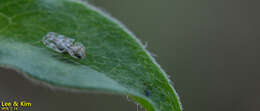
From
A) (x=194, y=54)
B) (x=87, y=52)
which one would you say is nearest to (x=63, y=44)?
(x=87, y=52)

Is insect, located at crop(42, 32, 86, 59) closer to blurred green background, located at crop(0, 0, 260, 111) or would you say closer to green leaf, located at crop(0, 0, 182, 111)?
green leaf, located at crop(0, 0, 182, 111)

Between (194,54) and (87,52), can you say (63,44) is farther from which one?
(194,54)

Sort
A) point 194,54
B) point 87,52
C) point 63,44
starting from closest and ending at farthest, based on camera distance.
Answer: point 87,52 → point 63,44 → point 194,54

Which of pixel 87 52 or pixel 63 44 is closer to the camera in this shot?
pixel 87 52

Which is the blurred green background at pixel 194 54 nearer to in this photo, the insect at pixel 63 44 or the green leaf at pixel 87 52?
the insect at pixel 63 44

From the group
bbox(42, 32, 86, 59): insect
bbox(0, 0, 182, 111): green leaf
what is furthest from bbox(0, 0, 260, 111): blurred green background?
Result: bbox(0, 0, 182, 111): green leaf

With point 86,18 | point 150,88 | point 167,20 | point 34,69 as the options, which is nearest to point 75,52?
point 86,18

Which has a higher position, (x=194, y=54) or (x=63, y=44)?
(x=194, y=54)
